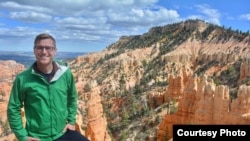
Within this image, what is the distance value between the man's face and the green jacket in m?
0.19

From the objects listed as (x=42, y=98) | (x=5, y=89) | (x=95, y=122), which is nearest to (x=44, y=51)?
(x=42, y=98)

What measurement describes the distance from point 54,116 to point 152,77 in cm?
7243

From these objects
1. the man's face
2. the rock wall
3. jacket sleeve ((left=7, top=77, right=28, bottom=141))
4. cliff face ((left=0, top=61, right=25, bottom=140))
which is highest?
the man's face

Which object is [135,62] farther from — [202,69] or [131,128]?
[131,128]

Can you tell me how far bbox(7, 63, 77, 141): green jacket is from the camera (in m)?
4.99

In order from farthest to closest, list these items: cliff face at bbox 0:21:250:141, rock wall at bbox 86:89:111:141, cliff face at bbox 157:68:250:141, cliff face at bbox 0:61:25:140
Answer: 1. cliff face at bbox 0:61:25:140
2. cliff face at bbox 0:21:250:141
3. rock wall at bbox 86:89:111:141
4. cliff face at bbox 157:68:250:141

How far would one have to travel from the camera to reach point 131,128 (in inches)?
1620

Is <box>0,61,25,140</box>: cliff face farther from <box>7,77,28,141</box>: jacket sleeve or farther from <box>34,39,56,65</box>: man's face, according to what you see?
<box>34,39,56,65</box>: man's face

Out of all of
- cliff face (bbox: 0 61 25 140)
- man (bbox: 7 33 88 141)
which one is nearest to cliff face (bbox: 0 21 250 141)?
cliff face (bbox: 0 61 25 140)

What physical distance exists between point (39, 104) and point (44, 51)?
0.70 m

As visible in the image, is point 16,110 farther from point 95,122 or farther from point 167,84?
point 167,84

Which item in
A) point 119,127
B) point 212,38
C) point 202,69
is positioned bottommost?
point 119,127

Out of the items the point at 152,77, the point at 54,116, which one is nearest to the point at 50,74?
the point at 54,116

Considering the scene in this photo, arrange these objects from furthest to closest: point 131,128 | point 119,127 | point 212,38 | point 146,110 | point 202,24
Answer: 1. point 202,24
2. point 212,38
3. point 146,110
4. point 119,127
5. point 131,128
